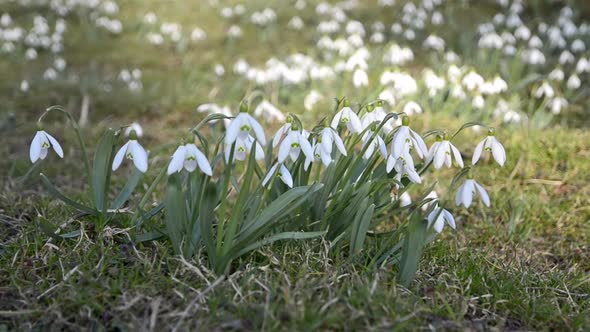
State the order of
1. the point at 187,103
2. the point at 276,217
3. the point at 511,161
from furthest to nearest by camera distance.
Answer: the point at 187,103 → the point at 511,161 → the point at 276,217

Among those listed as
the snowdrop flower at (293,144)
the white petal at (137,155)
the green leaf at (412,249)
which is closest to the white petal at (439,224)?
the green leaf at (412,249)

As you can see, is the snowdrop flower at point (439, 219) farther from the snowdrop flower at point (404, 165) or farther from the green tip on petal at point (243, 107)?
the green tip on petal at point (243, 107)

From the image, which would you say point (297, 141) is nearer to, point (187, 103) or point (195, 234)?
point (195, 234)

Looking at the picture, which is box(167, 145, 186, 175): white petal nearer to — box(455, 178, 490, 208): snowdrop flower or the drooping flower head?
the drooping flower head

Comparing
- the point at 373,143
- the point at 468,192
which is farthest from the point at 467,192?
the point at 373,143

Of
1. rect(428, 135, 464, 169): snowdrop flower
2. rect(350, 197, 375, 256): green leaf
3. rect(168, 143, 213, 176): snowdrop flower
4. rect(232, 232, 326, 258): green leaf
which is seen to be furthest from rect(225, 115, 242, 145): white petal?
rect(428, 135, 464, 169): snowdrop flower

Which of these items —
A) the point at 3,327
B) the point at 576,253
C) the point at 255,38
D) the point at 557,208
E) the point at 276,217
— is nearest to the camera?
the point at 3,327

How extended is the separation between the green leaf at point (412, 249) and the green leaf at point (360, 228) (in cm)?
13

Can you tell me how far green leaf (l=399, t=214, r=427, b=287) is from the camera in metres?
1.83

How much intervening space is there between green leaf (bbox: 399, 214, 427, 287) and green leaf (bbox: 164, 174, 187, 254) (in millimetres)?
685

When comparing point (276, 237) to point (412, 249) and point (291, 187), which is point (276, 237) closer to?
point (291, 187)

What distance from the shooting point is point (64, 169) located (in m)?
3.62

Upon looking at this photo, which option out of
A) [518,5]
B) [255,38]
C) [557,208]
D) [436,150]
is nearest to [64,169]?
[436,150]

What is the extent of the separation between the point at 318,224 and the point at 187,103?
3.14m
